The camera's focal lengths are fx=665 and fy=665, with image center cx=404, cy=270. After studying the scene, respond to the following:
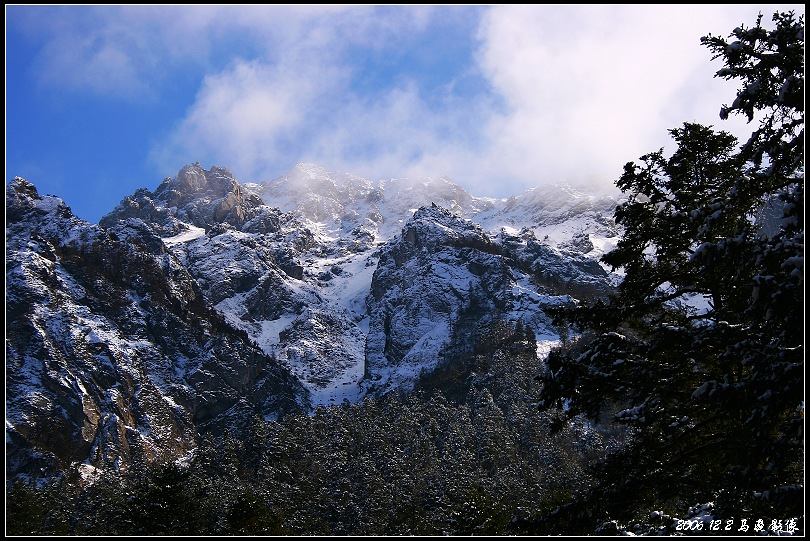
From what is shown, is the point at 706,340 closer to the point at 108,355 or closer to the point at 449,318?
the point at 108,355

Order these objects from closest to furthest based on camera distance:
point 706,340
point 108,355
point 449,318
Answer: point 706,340, point 108,355, point 449,318

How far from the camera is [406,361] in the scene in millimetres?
179125

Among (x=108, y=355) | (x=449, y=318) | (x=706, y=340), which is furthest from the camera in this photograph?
(x=449, y=318)

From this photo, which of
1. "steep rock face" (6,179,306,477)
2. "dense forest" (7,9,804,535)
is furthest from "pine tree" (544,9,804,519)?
"steep rock face" (6,179,306,477)

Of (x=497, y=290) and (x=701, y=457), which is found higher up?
(x=497, y=290)

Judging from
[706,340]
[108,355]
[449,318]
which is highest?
[449,318]

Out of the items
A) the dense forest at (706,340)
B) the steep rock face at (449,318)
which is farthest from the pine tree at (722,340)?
→ the steep rock face at (449,318)

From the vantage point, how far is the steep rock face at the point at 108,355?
131 meters

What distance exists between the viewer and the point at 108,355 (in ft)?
500

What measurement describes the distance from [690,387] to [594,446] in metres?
92.1

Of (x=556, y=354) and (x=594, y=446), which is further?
(x=594, y=446)

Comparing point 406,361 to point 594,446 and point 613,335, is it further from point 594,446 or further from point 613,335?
point 613,335

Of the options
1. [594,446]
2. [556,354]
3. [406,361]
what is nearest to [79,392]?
[406,361]

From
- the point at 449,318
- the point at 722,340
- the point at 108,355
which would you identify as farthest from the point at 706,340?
the point at 449,318
